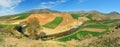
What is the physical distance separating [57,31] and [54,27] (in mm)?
3412

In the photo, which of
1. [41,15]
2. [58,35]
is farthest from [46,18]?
[58,35]

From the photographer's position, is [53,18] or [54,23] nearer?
[54,23]

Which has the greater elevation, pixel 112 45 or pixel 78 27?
pixel 112 45

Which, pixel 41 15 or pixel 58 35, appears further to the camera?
pixel 41 15

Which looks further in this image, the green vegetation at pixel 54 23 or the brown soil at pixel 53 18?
the green vegetation at pixel 54 23

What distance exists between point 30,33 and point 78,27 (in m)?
17.7

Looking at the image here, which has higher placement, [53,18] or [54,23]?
[53,18]

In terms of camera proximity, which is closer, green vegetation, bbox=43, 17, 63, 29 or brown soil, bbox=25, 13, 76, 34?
brown soil, bbox=25, 13, 76, 34

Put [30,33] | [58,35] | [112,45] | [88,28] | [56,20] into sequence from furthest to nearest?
1. [56,20]
2. [88,28]
3. [58,35]
4. [30,33]
5. [112,45]

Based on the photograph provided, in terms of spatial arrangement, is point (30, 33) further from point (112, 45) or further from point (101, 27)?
point (112, 45)

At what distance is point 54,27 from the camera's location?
218ft

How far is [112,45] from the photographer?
49.6ft

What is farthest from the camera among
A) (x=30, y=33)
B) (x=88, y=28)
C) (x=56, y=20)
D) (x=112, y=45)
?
(x=56, y=20)

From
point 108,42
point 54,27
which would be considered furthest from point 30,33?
point 108,42
